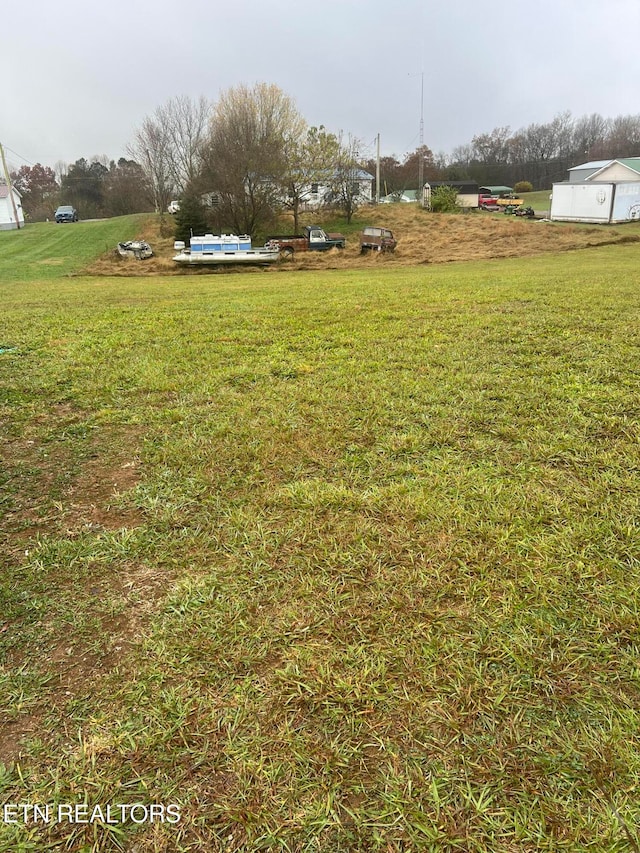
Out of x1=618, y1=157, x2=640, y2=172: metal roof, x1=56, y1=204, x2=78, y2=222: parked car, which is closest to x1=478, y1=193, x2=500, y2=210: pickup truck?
x1=618, y1=157, x2=640, y2=172: metal roof

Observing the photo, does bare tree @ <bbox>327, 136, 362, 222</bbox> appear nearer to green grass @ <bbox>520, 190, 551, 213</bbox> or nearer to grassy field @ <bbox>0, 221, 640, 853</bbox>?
green grass @ <bbox>520, 190, 551, 213</bbox>

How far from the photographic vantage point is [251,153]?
26.8 meters

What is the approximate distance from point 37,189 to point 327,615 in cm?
7718

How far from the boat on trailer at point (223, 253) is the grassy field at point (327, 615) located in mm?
18819

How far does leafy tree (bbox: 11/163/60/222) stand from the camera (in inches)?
2229

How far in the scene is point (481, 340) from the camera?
17.4 ft

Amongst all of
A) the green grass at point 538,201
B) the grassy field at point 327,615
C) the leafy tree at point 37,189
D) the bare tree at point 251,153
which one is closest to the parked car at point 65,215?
the leafy tree at point 37,189

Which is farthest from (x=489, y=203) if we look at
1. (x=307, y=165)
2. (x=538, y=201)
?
(x=307, y=165)

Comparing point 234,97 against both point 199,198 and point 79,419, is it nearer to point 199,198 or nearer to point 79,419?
point 199,198

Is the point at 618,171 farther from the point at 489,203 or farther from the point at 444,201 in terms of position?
the point at 489,203

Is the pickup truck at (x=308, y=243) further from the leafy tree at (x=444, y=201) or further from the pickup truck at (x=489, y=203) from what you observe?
the pickup truck at (x=489, y=203)

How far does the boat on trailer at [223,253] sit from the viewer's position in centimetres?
2141

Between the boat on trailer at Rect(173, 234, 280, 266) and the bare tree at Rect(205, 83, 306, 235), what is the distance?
7.10 metres

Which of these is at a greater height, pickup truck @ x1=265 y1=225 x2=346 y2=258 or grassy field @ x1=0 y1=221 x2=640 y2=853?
pickup truck @ x1=265 y1=225 x2=346 y2=258
